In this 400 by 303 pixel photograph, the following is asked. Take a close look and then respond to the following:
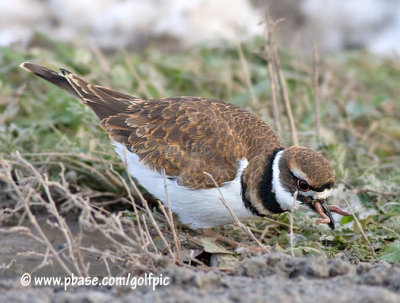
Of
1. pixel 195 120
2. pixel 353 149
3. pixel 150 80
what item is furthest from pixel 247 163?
pixel 150 80

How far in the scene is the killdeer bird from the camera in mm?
4156

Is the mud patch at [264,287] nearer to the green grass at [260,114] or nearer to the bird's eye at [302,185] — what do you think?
the green grass at [260,114]

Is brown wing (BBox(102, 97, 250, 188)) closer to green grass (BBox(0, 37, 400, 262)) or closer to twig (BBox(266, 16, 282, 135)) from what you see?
Answer: green grass (BBox(0, 37, 400, 262))

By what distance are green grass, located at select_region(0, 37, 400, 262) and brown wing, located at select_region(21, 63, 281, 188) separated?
1.41 feet

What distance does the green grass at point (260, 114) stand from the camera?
15.0ft

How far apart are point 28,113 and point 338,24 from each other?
6003 mm

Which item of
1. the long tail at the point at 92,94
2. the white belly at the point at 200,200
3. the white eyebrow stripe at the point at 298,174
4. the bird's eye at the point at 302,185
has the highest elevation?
the long tail at the point at 92,94

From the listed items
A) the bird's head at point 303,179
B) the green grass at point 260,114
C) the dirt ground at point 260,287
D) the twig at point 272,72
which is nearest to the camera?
the dirt ground at point 260,287

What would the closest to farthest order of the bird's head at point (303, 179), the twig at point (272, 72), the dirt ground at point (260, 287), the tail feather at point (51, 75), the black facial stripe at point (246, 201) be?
1. the dirt ground at point (260, 287)
2. the bird's head at point (303, 179)
3. the black facial stripe at point (246, 201)
4. the tail feather at point (51, 75)
5. the twig at point (272, 72)

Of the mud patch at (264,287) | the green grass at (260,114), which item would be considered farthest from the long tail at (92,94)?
the mud patch at (264,287)

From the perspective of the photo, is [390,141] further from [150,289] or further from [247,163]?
[150,289]

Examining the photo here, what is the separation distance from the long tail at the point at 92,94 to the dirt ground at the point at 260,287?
171 cm

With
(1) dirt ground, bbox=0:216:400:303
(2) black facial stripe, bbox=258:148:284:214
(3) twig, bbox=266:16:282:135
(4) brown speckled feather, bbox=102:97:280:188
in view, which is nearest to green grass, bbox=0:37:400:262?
(3) twig, bbox=266:16:282:135

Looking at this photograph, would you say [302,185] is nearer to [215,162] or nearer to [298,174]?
[298,174]
